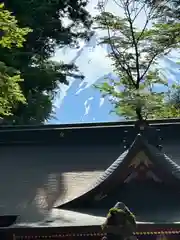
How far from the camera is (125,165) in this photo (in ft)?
19.2

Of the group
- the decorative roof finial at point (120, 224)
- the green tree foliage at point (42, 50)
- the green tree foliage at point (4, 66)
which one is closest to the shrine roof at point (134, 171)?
the decorative roof finial at point (120, 224)

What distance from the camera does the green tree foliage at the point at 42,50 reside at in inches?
648

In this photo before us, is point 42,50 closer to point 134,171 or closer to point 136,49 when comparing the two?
point 136,49

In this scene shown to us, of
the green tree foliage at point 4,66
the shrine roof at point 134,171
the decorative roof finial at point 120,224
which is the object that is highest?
the green tree foliage at point 4,66

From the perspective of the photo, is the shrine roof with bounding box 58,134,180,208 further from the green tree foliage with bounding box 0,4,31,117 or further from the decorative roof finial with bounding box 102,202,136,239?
the green tree foliage with bounding box 0,4,31,117

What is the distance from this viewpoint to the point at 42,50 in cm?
1927

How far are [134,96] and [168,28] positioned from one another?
2910 mm

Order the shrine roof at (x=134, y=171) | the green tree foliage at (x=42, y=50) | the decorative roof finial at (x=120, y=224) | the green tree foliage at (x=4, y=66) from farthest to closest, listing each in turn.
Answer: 1. the green tree foliage at (x=42, y=50)
2. the green tree foliage at (x=4, y=66)
3. the shrine roof at (x=134, y=171)
4. the decorative roof finial at (x=120, y=224)

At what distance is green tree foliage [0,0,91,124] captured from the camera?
16453 mm

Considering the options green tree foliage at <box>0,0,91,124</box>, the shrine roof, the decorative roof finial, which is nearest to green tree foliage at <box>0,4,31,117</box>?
the shrine roof

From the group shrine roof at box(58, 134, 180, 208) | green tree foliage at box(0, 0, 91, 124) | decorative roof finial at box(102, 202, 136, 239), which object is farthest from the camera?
green tree foliage at box(0, 0, 91, 124)

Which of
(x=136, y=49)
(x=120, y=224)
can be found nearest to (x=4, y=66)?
(x=120, y=224)

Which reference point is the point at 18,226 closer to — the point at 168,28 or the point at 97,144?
the point at 97,144

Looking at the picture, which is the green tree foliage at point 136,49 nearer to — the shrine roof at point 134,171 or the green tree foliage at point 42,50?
the green tree foliage at point 42,50
